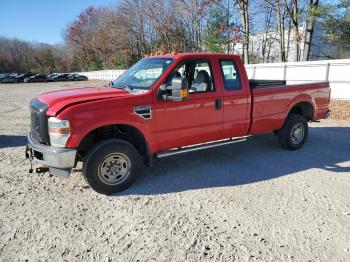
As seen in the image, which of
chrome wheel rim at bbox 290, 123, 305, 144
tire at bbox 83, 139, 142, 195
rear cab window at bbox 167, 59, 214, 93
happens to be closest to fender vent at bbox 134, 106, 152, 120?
tire at bbox 83, 139, 142, 195

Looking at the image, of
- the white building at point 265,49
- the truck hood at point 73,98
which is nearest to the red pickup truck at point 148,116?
the truck hood at point 73,98

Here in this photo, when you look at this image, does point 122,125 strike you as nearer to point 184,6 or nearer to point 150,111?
point 150,111

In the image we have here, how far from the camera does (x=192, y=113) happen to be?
504 cm

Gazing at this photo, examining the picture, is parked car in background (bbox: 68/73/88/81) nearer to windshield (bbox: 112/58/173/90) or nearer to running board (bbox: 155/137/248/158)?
windshield (bbox: 112/58/173/90)

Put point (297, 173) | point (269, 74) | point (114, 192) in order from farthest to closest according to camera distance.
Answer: point (269, 74) < point (297, 173) < point (114, 192)

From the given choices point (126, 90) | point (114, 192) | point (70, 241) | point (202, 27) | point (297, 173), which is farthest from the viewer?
point (202, 27)

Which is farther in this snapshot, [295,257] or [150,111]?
[150,111]

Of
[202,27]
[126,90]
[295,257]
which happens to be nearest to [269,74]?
[126,90]

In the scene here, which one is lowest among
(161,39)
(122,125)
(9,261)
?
(9,261)

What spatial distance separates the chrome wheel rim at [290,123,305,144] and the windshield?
124 inches

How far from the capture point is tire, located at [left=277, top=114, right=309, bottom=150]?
21.3 ft

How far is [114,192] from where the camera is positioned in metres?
4.60

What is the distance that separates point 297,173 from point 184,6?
36901 mm

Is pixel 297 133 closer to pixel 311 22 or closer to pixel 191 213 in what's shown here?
pixel 191 213
